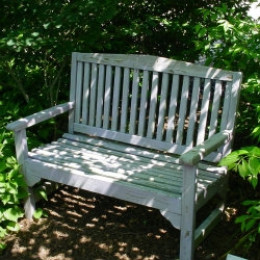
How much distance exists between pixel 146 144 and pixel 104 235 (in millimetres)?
856

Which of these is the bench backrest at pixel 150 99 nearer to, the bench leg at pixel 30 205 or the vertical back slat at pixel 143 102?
the vertical back slat at pixel 143 102

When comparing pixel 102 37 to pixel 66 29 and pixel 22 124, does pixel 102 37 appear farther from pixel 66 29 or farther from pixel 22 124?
pixel 22 124

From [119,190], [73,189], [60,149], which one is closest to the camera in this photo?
[119,190]

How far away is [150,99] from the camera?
3846 millimetres

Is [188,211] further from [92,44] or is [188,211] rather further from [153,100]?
[92,44]

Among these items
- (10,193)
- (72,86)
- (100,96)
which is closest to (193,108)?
(100,96)

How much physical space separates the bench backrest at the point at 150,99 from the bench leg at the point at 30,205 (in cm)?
75

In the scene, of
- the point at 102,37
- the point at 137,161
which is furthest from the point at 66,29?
the point at 137,161

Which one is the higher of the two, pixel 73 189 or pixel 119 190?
pixel 119 190

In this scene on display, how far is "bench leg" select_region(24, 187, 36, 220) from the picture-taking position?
12.5 ft

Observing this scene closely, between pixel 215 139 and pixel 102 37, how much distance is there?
1846 mm

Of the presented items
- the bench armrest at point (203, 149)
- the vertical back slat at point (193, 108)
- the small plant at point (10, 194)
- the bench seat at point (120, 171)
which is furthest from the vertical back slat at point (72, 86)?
the bench armrest at point (203, 149)

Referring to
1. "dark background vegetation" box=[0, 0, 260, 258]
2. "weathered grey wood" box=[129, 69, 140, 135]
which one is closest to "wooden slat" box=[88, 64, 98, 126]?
"dark background vegetation" box=[0, 0, 260, 258]

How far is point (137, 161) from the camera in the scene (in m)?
3.72
